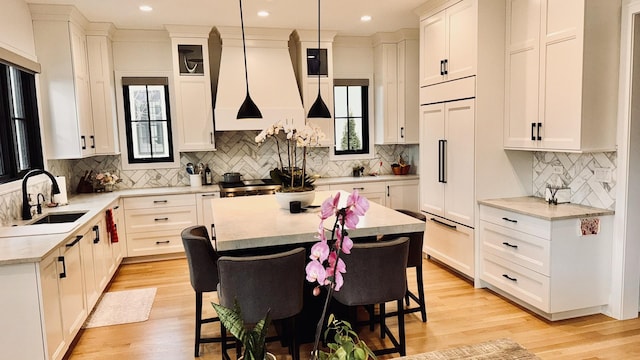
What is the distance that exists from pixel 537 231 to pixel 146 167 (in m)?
4.54

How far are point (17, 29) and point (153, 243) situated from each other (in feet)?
8.47

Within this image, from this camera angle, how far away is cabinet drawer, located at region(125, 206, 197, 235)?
5.03 m

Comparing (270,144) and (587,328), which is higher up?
(270,144)

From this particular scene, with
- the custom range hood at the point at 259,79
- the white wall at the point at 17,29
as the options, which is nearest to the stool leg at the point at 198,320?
the white wall at the point at 17,29

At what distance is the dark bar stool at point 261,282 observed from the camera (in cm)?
230

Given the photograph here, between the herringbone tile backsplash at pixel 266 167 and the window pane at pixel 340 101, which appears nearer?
the herringbone tile backsplash at pixel 266 167

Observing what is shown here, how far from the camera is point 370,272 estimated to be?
2.49m

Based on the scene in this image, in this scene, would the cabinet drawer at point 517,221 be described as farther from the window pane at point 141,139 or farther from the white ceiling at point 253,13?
the window pane at point 141,139

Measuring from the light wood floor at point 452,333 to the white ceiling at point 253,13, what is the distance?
292cm

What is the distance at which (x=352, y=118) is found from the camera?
6184 millimetres

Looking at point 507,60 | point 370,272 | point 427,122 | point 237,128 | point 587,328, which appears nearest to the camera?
point 370,272

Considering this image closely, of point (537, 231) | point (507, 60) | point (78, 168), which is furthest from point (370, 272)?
point (78, 168)

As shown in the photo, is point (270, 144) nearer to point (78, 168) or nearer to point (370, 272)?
point (78, 168)

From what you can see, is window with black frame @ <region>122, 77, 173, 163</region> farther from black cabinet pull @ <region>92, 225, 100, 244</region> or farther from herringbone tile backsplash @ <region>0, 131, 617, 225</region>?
black cabinet pull @ <region>92, 225, 100, 244</region>
